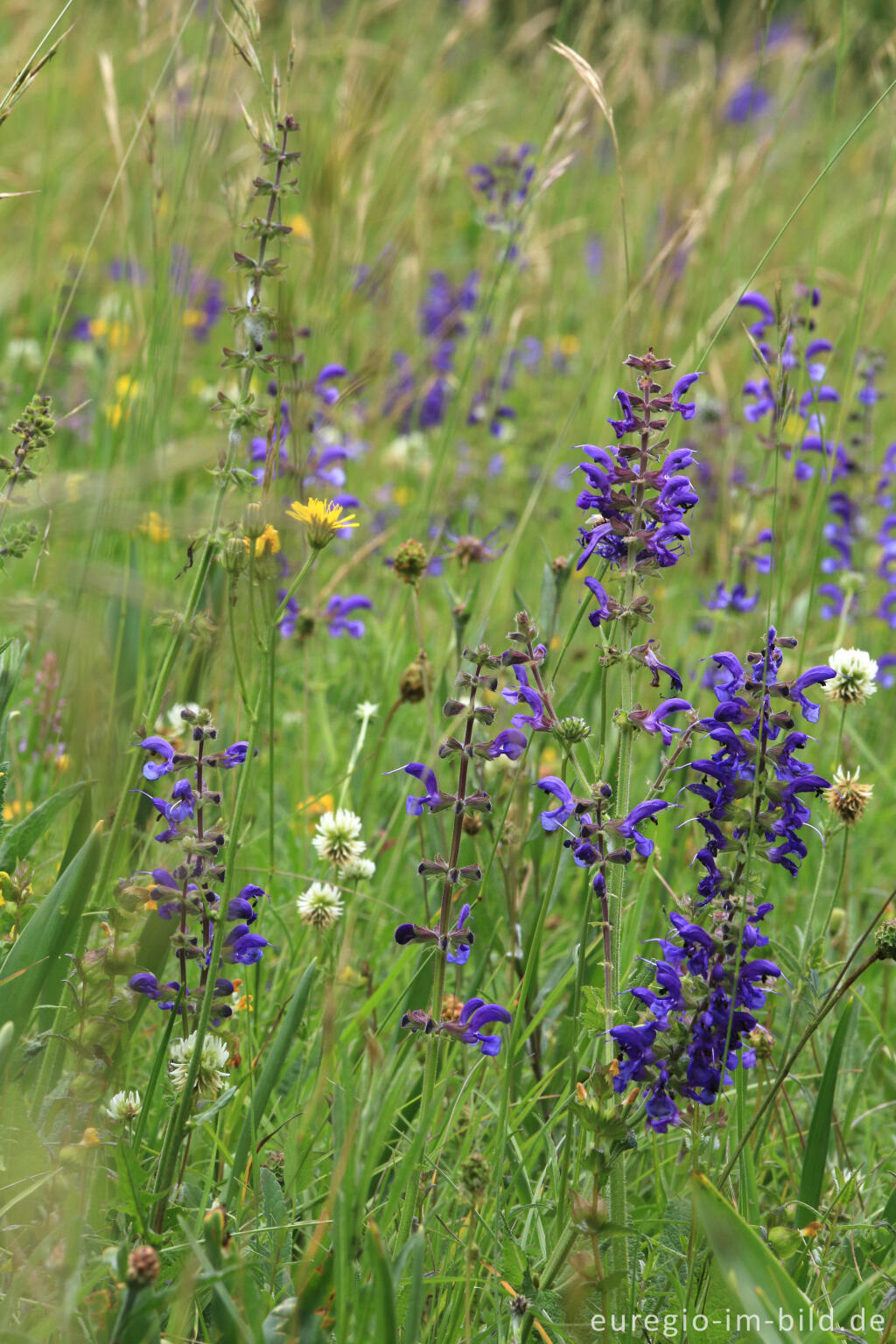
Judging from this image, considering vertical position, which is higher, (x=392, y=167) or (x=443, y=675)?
(x=392, y=167)

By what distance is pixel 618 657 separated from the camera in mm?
1339

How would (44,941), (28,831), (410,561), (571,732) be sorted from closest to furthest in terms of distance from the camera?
(44,941) → (571,732) → (28,831) → (410,561)

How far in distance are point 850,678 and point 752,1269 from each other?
1057mm

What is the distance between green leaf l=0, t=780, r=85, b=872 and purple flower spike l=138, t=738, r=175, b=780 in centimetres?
12

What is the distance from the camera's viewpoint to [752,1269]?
1036 mm

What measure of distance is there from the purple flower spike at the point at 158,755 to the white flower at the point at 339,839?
11.5 inches

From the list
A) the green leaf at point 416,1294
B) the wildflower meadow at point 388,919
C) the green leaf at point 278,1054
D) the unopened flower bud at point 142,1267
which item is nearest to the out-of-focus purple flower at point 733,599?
the wildflower meadow at point 388,919

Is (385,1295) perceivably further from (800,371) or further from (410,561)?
(800,371)

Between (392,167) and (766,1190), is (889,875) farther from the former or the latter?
(392,167)

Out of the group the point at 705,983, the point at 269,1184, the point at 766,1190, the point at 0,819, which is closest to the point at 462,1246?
the point at 269,1184

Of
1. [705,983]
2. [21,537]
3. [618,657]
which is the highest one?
[21,537]

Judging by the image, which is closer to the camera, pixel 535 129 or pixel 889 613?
pixel 535 129

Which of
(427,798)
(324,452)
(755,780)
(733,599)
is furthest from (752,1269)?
(324,452)

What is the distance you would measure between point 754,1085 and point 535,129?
2759 mm
